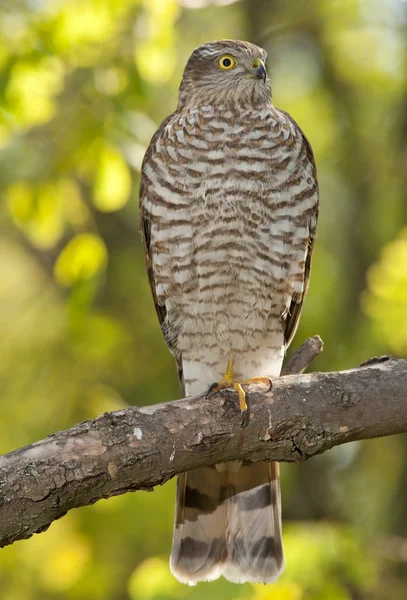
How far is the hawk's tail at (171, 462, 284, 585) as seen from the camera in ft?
12.1

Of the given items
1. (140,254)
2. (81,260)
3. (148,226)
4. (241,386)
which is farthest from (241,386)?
(140,254)

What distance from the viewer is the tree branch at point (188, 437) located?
2.53m

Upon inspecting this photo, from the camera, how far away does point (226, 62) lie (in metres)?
4.12

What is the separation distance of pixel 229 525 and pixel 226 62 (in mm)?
2173

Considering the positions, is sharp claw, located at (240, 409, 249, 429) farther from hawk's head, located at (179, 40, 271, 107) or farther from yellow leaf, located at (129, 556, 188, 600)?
hawk's head, located at (179, 40, 271, 107)

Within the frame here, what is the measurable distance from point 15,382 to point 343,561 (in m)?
2.52

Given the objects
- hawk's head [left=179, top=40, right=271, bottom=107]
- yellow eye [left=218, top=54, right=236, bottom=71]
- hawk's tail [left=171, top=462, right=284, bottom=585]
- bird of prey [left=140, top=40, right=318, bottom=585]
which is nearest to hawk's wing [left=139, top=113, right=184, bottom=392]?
bird of prey [left=140, top=40, right=318, bottom=585]

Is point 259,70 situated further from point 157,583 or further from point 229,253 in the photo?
point 157,583

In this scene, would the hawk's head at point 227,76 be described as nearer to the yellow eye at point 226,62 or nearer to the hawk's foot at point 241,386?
the yellow eye at point 226,62

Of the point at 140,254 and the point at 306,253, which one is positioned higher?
the point at 140,254

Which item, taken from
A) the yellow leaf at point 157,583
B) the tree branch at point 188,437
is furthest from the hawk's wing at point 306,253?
the yellow leaf at point 157,583

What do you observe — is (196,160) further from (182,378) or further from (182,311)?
(182,378)

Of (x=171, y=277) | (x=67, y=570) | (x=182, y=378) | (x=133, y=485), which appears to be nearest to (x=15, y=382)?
(x=67, y=570)

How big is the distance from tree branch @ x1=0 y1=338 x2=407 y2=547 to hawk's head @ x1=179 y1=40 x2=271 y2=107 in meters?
1.46
